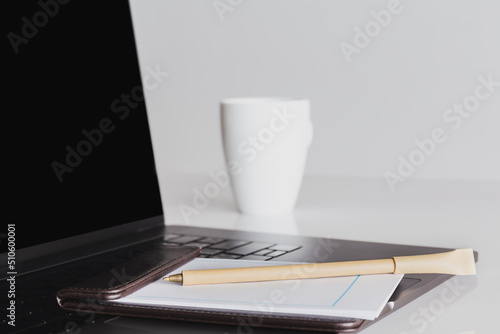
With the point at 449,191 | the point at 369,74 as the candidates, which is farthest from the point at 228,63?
the point at 449,191

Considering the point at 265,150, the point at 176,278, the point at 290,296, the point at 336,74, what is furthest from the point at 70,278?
the point at 336,74

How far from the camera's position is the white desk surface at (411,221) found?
2.34 ft

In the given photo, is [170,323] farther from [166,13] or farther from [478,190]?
[166,13]

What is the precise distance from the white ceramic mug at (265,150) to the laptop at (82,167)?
243mm

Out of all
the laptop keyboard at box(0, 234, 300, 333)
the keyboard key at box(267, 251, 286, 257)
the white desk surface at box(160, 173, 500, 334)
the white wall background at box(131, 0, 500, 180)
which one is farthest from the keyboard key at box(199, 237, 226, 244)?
the white wall background at box(131, 0, 500, 180)

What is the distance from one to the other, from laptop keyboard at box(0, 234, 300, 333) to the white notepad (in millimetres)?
59

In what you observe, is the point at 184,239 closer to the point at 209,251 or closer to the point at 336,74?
the point at 209,251

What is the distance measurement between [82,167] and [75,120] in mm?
63

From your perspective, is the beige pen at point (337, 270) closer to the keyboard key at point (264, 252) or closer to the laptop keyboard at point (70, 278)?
the laptop keyboard at point (70, 278)

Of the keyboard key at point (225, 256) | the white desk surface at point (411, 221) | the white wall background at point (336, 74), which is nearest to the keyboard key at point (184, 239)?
the keyboard key at point (225, 256)

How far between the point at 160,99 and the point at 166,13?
0.77 ft

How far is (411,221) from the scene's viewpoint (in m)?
1.23

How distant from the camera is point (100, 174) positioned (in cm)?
102

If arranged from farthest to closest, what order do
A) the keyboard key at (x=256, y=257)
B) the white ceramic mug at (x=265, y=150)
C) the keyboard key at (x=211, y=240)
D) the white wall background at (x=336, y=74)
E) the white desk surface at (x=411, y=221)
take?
the white wall background at (x=336, y=74), the white ceramic mug at (x=265, y=150), the keyboard key at (x=211, y=240), the keyboard key at (x=256, y=257), the white desk surface at (x=411, y=221)
